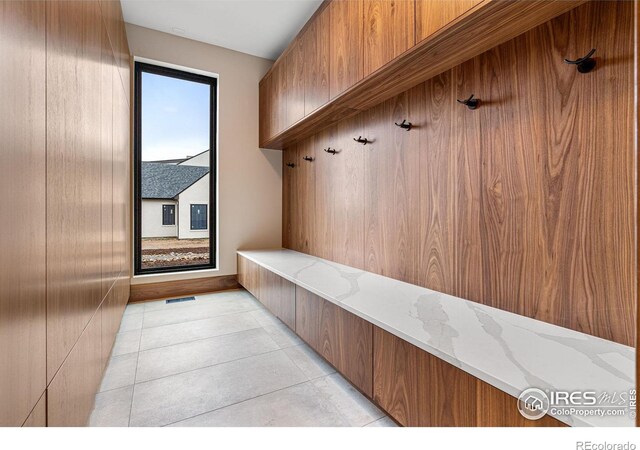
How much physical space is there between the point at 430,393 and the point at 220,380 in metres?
1.25

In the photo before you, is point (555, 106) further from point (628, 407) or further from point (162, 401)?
point (162, 401)

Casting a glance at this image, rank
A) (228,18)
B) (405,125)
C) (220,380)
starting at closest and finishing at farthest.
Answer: (220,380), (405,125), (228,18)

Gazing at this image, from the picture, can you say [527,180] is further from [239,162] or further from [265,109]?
[239,162]

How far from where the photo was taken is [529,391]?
0.79 m

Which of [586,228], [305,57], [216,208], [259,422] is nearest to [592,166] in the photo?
[586,228]

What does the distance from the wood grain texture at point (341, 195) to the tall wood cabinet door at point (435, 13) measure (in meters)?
0.99

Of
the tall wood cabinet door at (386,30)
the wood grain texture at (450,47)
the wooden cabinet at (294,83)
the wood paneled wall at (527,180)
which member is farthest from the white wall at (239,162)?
the tall wood cabinet door at (386,30)

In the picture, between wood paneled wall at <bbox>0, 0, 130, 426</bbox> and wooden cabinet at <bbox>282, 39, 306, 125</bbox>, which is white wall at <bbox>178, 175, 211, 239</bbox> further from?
wood paneled wall at <bbox>0, 0, 130, 426</bbox>

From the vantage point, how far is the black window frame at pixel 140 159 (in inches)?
125

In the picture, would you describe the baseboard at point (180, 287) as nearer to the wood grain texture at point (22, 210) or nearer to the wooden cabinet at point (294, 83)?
the wooden cabinet at point (294, 83)

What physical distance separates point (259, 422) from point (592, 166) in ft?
6.07

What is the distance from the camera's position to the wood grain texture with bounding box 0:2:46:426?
2.22 ft

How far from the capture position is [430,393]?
3.66 feet

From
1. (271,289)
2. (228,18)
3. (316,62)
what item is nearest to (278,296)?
(271,289)
